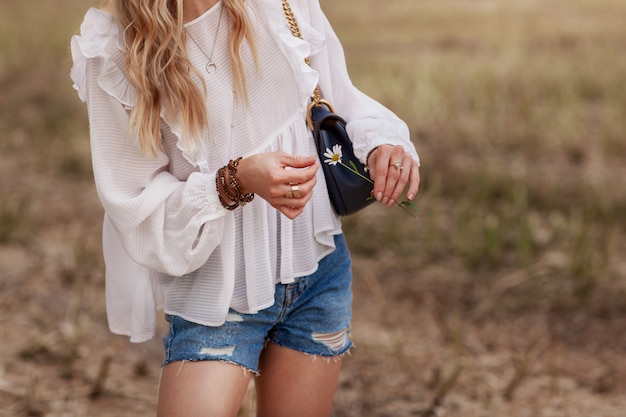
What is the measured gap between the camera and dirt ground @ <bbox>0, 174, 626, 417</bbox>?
10.1 ft

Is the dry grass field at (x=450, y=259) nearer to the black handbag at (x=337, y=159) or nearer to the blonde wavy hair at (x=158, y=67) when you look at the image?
the black handbag at (x=337, y=159)

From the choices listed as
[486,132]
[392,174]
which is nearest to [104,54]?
[392,174]

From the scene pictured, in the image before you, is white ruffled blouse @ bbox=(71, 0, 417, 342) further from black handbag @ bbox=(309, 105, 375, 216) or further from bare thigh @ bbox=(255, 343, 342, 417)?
bare thigh @ bbox=(255, 343, 342, 417)

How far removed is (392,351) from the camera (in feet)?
11.6

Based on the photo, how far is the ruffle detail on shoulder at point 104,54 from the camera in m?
1.68

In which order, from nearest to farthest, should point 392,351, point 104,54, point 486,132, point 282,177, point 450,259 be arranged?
point 282,177 < point 104,54 < point 392,351 < point 450,259 < point 486,132

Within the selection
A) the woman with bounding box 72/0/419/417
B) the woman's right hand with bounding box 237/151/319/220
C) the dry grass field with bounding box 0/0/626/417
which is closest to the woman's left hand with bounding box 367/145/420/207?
the woman with bounding box 72/0/419/417

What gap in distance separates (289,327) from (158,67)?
62 centimetres

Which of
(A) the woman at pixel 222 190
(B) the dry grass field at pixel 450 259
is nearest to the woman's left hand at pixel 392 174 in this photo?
(A) the woman at pixel 222 190

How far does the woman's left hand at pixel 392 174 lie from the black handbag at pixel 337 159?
74 millimetres

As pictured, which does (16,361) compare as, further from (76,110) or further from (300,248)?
(76,110)

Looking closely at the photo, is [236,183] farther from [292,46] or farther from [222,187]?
[292,46]

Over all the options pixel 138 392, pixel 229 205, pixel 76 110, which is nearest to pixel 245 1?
pixel 229 205

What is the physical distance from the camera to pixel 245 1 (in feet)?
5.90
